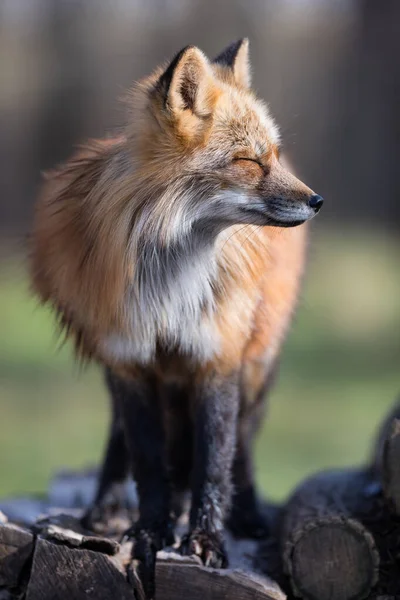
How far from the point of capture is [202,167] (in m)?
4.25

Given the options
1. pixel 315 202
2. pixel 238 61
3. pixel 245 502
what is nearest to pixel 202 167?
pixel 315 202

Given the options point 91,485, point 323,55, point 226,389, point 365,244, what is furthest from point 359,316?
point 226,389

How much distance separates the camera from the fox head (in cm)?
422

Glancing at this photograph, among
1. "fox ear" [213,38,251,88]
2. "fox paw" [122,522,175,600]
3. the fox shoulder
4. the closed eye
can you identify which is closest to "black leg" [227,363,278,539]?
"fox paw" [122,522,175,600]

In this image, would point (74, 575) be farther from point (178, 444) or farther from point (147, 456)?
point (178, 444)

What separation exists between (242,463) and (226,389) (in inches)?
Answer: 33.2

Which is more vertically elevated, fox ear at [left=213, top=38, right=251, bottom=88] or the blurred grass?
fox ear at [left=213, top=38, right=251, bottom=88]

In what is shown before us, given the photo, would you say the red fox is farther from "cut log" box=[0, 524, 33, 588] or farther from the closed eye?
"cut log" box=[0, 524, 33, 588]

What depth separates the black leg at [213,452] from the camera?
457 centimetres

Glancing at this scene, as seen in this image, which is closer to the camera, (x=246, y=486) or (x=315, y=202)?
(x=315, y=202)

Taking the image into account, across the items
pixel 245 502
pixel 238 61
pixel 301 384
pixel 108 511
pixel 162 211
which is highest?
pixel 238 61

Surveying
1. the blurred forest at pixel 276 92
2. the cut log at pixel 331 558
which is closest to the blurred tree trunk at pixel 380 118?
the blurred forest at pixel 276 92

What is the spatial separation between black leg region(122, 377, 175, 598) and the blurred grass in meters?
2.03

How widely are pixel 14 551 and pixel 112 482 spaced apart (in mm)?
1067
